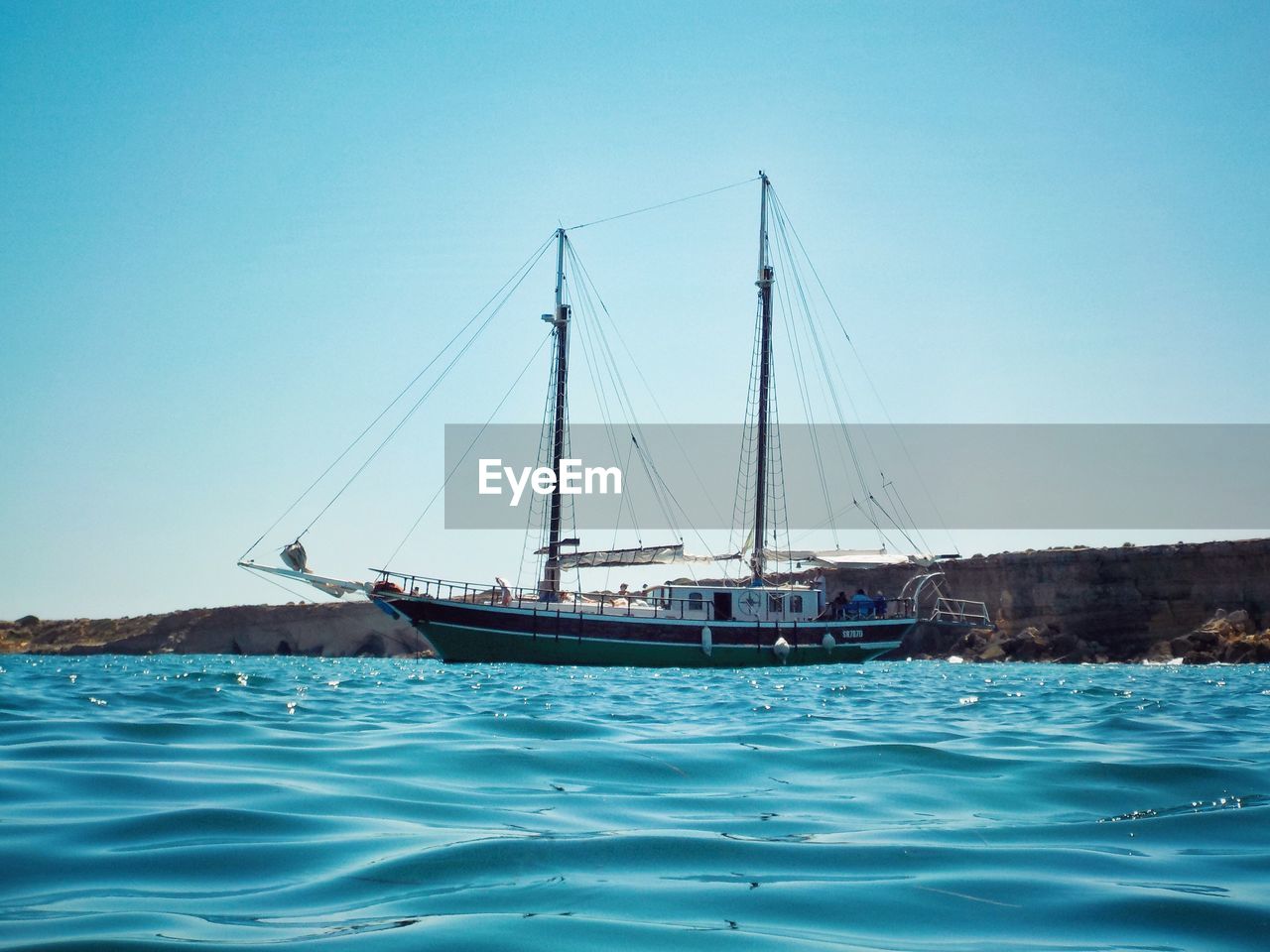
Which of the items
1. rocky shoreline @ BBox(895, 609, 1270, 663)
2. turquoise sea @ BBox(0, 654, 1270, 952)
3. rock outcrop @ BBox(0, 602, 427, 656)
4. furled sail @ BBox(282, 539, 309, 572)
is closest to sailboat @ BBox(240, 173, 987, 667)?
furled sail @ BBox(282, 539, 309, 572)

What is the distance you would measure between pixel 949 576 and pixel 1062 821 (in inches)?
1991

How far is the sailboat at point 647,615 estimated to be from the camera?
3234cm

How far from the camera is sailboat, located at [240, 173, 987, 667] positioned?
106ft

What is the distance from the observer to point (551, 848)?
141 inches

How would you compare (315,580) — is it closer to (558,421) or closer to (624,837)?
(558,421)

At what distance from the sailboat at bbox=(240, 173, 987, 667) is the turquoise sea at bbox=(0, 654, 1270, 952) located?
80.2 ft

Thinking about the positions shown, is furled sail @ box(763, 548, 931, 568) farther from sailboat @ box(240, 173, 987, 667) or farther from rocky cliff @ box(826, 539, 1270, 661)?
rocky cliff @ box(826, 539, 1270, 661)

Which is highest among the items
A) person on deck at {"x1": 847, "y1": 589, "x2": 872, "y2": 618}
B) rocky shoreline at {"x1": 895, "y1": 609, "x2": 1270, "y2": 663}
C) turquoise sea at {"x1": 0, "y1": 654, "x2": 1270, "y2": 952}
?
turquoise sea at {"x1": 0, "y1": 654, "x2": 1270, "y2": 952}

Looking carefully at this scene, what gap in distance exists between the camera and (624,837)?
12.5 ft

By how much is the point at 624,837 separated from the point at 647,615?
30.3 m

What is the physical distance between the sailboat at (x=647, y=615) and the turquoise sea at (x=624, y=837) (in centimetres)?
2444

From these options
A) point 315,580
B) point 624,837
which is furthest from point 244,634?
point 624,837

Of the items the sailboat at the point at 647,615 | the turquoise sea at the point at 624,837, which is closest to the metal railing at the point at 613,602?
the sailboat at the point at 647,615

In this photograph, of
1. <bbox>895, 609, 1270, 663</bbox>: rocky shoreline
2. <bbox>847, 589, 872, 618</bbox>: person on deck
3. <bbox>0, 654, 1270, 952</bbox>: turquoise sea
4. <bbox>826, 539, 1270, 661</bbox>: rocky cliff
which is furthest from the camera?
<bbox>826, 539, 1270, 661</bbox>: rocky cliff
